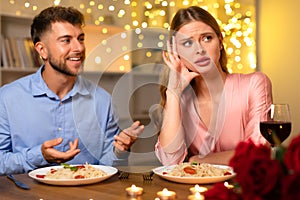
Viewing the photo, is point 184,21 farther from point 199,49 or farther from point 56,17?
point 56,17

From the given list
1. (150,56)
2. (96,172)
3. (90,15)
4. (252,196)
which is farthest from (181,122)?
(150,56)

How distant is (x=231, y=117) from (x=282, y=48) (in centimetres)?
236

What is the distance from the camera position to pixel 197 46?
1887 millimetres

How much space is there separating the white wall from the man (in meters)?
2.44

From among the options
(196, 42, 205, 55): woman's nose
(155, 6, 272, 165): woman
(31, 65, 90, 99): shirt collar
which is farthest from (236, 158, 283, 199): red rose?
(31, 65, 90, 99): shirt collar

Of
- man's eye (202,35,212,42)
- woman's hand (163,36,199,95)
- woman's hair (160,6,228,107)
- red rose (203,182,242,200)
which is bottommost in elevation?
red rose (203,182,242,200)

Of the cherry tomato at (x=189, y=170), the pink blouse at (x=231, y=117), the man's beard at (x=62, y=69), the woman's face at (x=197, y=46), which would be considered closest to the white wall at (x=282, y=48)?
the pink blouse at (x=231, y=117)

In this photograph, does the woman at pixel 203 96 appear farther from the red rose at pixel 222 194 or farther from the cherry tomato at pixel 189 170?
the red rose at pixel 222 194

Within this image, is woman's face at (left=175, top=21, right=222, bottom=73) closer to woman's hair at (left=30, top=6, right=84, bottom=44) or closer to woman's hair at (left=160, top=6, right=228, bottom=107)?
woman's hair at (left=160, top=6, right=228, bottom=107)

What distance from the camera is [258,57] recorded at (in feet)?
14.1

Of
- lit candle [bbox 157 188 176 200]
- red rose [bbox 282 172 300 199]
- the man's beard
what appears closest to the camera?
red rose [bbox 282 172 300 199]

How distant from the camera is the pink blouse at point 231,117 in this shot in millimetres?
1913

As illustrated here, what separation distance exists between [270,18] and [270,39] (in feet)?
0.66

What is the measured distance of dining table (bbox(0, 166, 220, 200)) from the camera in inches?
44.9
